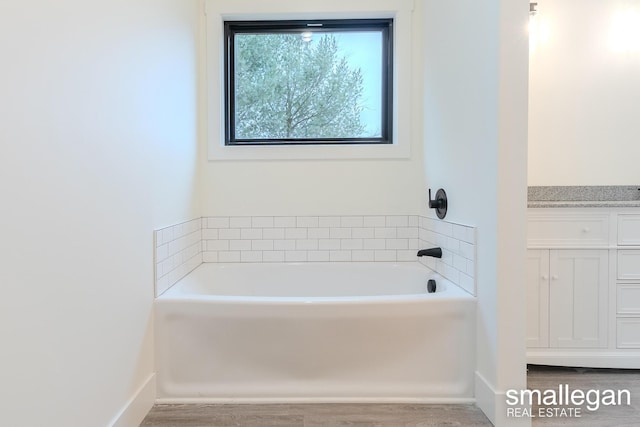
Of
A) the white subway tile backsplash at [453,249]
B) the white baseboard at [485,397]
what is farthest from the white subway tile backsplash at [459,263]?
the white baseboard at [485,397]

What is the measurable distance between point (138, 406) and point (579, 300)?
7.78 ft

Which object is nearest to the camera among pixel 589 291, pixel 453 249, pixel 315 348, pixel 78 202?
pixel 78 202

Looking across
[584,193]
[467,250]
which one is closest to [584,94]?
[584,193]

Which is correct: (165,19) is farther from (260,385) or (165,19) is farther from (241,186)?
(260,385)

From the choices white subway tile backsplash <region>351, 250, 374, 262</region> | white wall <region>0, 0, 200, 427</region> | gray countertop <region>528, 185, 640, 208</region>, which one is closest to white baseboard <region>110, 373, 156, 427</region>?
white wall <region>0, 0, 200, 427</region>

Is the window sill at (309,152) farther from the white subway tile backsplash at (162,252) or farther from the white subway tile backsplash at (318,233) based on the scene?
the white subway tile backsplash at (162,252)

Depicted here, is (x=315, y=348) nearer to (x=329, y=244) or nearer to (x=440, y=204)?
(x=329, y=244)

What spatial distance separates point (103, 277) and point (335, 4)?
227 centimetres

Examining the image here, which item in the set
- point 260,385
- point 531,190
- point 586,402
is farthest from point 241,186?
point 586,402

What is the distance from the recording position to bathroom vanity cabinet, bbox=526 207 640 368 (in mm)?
2080

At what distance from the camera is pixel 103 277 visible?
1302mm

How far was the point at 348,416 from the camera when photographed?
1.63m

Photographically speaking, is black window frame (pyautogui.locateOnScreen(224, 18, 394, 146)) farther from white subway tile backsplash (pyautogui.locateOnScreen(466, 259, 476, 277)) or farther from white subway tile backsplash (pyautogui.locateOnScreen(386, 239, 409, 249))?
white subway tile backsplash (pyautogui.locateOnScreen(466, 259, 476, 277))

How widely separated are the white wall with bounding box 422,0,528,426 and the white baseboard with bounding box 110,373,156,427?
153cm
